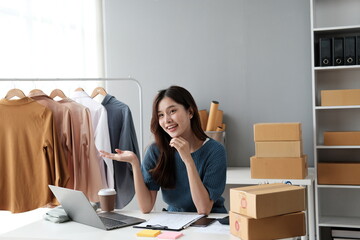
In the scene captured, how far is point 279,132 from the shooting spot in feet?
11.3

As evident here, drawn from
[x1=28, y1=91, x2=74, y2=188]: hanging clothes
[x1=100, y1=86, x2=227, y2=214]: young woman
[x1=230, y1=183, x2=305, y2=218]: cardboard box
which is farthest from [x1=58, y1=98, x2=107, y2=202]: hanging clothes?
[x1=230, y1=183, x2=305, y2=218]: cardboard box

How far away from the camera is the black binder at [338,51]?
141 inches

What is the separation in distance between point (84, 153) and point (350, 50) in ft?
6.86

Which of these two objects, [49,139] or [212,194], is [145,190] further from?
[49,139]

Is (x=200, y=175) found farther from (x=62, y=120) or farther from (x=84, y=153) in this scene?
(x=62, y=120)

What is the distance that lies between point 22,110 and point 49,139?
0.22 metres

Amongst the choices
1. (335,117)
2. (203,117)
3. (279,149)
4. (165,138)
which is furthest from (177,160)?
(335,117)

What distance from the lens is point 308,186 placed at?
3393 millimetres

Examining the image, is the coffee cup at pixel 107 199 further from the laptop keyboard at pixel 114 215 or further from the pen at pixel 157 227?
the pen at pixel 157 227

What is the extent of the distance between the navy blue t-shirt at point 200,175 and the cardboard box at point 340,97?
1.46 m

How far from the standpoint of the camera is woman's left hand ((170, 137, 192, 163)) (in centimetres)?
230

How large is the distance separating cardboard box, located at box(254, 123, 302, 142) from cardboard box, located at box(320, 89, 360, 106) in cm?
35

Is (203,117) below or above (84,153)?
above

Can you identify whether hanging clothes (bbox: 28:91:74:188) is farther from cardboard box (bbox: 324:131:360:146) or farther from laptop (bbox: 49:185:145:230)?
cardboard box (bbox: 324:131:360:146)
